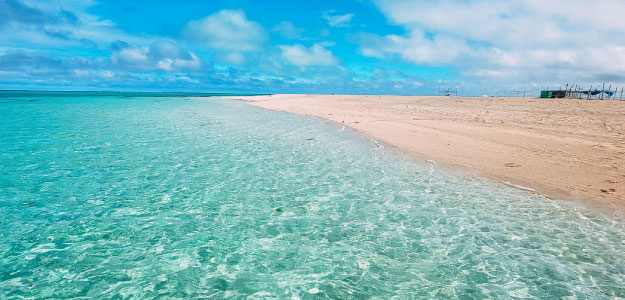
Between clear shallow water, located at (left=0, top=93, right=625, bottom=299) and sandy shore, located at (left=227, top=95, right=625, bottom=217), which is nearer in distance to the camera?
clear shallow water, located at (left=0, top=93, right=625, bottom=299)

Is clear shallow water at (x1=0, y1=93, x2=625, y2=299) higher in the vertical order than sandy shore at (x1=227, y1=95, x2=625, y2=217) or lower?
lower

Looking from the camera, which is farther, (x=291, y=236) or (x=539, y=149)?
(x=539, y=149)

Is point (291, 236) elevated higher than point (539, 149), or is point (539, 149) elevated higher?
point (539, 149)

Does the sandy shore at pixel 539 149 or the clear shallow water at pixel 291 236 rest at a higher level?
the sandy shore at pixel 539 149

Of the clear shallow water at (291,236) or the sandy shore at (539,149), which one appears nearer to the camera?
the clear shallow water at (291,236)

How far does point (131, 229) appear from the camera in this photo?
738cm

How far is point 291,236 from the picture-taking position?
7.23 m

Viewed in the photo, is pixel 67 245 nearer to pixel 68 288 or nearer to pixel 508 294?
pixel 68 288

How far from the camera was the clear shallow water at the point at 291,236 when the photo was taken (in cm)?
548

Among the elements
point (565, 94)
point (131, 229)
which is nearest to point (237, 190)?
point (131, 229)

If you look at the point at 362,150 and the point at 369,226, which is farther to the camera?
the point at 362,150

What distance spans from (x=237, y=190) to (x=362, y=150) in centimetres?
818

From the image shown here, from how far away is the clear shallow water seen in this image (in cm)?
548

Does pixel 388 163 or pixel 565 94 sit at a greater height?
pixel 565 94
